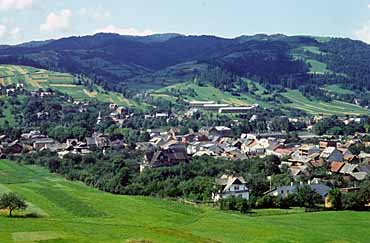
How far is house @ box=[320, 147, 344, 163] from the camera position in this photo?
277ft

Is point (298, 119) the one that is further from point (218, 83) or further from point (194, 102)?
point (218, 83)

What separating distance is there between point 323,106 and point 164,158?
105 m

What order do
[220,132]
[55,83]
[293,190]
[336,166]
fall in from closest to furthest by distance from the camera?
[293,190] → [336,166] → [220,132] → [55,83]

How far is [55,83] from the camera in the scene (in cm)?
16750

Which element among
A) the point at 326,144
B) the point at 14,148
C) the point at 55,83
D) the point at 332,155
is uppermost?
the point at 55,83

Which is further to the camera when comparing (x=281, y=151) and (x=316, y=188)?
(x=281, y=151)

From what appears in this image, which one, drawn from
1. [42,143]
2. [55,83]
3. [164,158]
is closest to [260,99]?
[55,83]

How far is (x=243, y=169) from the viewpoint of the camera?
72938mm

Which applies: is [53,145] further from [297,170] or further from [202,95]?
[202,95]

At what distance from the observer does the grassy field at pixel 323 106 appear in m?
168

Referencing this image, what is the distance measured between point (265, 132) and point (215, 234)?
83.6 metres

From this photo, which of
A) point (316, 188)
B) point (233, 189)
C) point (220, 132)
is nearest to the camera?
point (316, 188)

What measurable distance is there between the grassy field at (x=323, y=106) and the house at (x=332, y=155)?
3027 inches

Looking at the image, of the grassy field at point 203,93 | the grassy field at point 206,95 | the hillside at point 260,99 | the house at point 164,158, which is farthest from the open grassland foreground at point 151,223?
the grassy field at point 203,93
